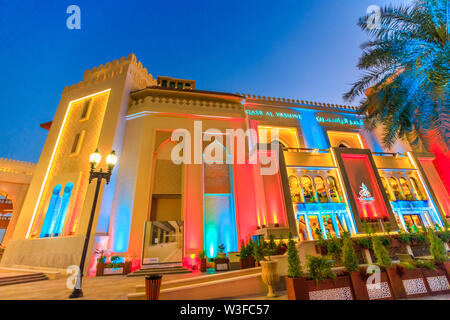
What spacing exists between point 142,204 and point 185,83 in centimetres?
1226

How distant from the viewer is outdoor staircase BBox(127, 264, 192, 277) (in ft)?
32.2

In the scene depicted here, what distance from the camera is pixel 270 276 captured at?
5.94 m

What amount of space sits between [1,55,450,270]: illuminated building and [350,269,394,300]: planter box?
649cm

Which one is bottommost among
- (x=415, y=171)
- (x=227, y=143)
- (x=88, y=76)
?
(x=415, y=171)

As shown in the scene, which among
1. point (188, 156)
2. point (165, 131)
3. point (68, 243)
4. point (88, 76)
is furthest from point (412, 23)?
point (88, 76)

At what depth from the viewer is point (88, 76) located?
55.2ft

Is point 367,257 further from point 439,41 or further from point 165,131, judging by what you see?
point 165,131

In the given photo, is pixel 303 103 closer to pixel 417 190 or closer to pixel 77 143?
pixel 417 190

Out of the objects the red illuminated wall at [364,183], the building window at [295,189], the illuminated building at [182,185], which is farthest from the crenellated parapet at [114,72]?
the red illuminated wall at [364,183]

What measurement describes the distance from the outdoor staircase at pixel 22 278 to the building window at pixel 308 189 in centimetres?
1501

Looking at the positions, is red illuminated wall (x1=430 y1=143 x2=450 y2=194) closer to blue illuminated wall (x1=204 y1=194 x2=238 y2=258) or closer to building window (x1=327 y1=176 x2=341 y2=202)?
building window (x1=327 y1=176 x2=341 y2=202)
